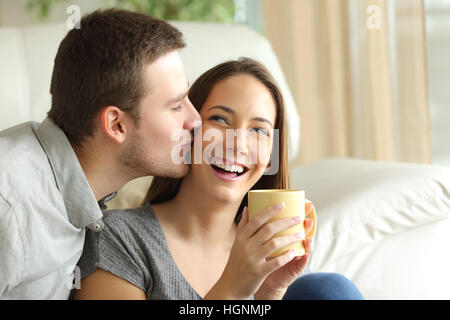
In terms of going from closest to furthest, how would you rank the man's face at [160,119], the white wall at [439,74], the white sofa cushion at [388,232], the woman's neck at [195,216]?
1. the man's face at [160,119]
2. the woman's neck at [195,216]
3. the white sofa cushion at [388,232]
4. the white wall at [439,74]

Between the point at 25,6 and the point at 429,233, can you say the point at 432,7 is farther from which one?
the point at 25,6

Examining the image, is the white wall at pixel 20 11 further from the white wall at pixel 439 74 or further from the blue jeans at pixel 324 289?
the blue jeans at pixel 324 289

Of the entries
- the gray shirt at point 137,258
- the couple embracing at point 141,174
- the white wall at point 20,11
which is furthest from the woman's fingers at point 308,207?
the white wall at point 20,11

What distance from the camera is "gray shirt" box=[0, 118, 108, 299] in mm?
979

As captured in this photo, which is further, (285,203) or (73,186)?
(73,186)

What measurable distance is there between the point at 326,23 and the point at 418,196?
137 cm

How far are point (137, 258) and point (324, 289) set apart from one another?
0.40 m

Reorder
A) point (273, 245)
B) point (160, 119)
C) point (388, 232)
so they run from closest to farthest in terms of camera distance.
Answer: point (273, 245) → point (160, 119) → point (388, 232)

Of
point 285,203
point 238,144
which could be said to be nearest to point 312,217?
point 285,203

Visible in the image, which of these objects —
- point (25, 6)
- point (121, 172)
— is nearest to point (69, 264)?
point (121, 172)

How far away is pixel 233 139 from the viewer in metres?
1.23

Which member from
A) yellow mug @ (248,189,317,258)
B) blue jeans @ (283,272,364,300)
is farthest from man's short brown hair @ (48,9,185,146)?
blue jeans @ (283,272,364,300)

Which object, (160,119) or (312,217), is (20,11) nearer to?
(160,119)

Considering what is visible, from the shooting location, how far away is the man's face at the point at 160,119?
1176 mm
